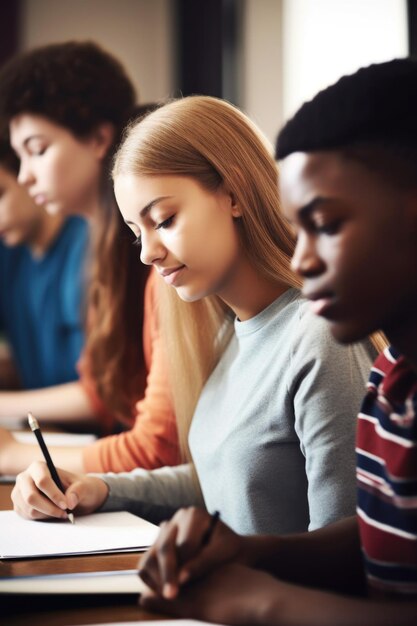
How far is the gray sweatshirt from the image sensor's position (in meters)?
1.06

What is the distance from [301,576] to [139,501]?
474 mm

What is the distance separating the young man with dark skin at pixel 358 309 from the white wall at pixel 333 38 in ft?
4.68

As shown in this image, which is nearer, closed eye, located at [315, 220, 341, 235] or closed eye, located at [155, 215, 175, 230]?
closed eye, located at [315, 220, 341, 235]

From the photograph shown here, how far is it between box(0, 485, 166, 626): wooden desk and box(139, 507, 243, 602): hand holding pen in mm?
47

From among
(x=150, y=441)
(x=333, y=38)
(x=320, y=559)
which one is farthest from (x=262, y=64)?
(x=320, y=559)

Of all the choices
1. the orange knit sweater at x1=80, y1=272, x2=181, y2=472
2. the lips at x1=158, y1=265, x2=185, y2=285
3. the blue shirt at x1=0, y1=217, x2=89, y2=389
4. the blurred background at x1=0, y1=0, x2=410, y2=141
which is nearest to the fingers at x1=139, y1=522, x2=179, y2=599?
the lips at x1=158, y1=265, x2=185, y2=285

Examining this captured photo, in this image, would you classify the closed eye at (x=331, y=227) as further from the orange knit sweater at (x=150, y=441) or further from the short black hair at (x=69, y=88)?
the short black hair at (x=69, y=88)

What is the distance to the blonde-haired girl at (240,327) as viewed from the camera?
1098 mm

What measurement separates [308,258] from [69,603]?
42cm

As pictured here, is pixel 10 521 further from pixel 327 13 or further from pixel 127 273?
pixel 327 13

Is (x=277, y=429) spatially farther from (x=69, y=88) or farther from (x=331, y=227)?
(x=69, y=88)

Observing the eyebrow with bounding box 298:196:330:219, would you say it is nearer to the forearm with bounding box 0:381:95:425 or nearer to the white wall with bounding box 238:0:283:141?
the forearm with bounding box 0:381:95:425

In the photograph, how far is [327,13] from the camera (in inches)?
111

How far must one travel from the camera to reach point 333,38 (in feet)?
9.18
